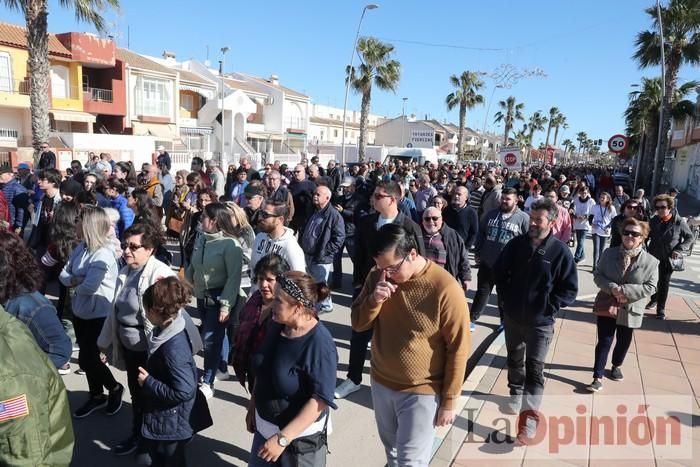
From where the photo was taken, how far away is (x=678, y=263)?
6.46 metres

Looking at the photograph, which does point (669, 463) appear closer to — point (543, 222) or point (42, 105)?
point (543, 222)

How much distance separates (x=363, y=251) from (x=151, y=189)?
5290 millimetres

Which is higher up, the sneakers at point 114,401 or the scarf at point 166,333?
the scarf at point 166,333

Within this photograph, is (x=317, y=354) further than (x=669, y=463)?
No

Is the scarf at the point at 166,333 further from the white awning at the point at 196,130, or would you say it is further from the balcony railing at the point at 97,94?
the white awning at the point at 196,130

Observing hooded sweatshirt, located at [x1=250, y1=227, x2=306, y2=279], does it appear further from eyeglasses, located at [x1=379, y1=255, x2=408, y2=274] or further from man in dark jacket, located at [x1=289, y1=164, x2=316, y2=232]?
man in dark jacket, located at [x1=289, y1=164, x2=316, y2=232]

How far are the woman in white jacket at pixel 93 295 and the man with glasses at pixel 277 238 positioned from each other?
1.15 meters

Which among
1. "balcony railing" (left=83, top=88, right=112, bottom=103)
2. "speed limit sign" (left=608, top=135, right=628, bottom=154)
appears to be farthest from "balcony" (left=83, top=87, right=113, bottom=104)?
"speed limit sign" (left=608, top=135, right=628, bottom=154)

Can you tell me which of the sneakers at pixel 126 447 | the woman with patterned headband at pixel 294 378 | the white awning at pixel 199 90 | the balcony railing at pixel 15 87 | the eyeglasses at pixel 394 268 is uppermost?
the white awning at pixel 199 90

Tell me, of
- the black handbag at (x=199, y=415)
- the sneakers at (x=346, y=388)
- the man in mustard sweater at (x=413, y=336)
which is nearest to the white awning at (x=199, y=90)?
the sneakers at (x=346, y=388)

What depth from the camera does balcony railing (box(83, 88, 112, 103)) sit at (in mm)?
28203

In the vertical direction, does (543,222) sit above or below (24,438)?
above

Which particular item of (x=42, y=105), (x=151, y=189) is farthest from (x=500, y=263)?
(x=42, y=105)

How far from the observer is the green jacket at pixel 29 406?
157 cm
